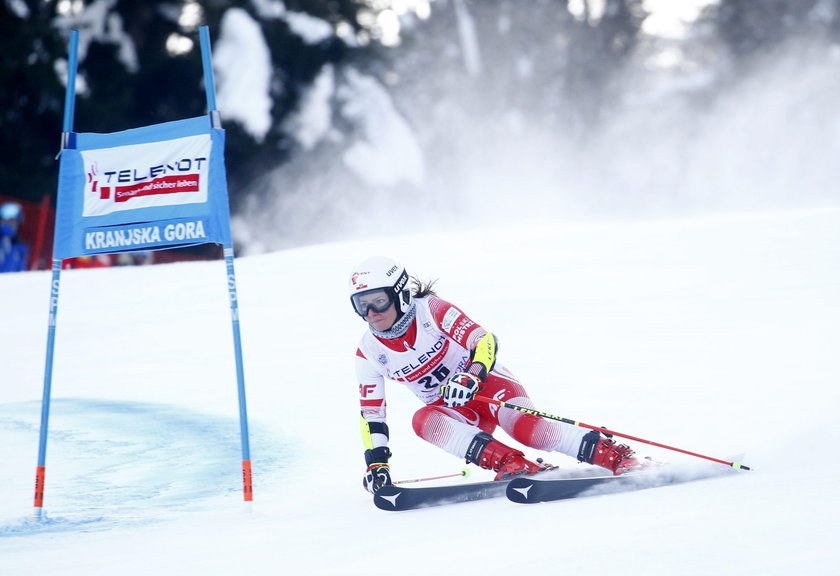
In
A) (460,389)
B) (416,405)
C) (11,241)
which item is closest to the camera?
(460,389)

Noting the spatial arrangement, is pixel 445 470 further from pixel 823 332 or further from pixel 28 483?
pixel 823 332

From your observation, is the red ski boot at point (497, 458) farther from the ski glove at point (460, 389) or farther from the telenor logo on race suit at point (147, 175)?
the telenor logo on race suit at point (147, 175)

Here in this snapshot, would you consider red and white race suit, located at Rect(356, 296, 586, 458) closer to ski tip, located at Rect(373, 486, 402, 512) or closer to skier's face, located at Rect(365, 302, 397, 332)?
skier's face, located at Rect(365, 302, 397, 332)

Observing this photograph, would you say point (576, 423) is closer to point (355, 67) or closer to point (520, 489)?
point (520, 489)

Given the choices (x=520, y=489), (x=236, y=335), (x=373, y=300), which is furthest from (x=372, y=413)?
(x=520, y=489)

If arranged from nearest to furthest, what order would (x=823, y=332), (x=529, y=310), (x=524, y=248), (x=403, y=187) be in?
(x=823, y=332) < (x=529, y=310) < (x=524, y=248) < (x=403, y=187)

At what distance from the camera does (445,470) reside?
6.46 m

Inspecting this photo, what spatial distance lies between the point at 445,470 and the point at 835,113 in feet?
79.5

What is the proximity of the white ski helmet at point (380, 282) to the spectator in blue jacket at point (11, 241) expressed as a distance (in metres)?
10.2

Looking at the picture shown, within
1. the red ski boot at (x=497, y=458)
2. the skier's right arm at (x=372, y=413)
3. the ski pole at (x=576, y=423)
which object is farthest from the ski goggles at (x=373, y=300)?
the red ski boot at (x=497, y=458)

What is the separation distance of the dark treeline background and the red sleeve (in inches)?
541

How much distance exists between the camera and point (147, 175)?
5.54 metres

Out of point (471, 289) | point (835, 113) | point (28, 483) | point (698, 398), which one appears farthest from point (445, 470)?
point (835, 113)

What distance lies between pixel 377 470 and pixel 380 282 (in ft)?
3.07
